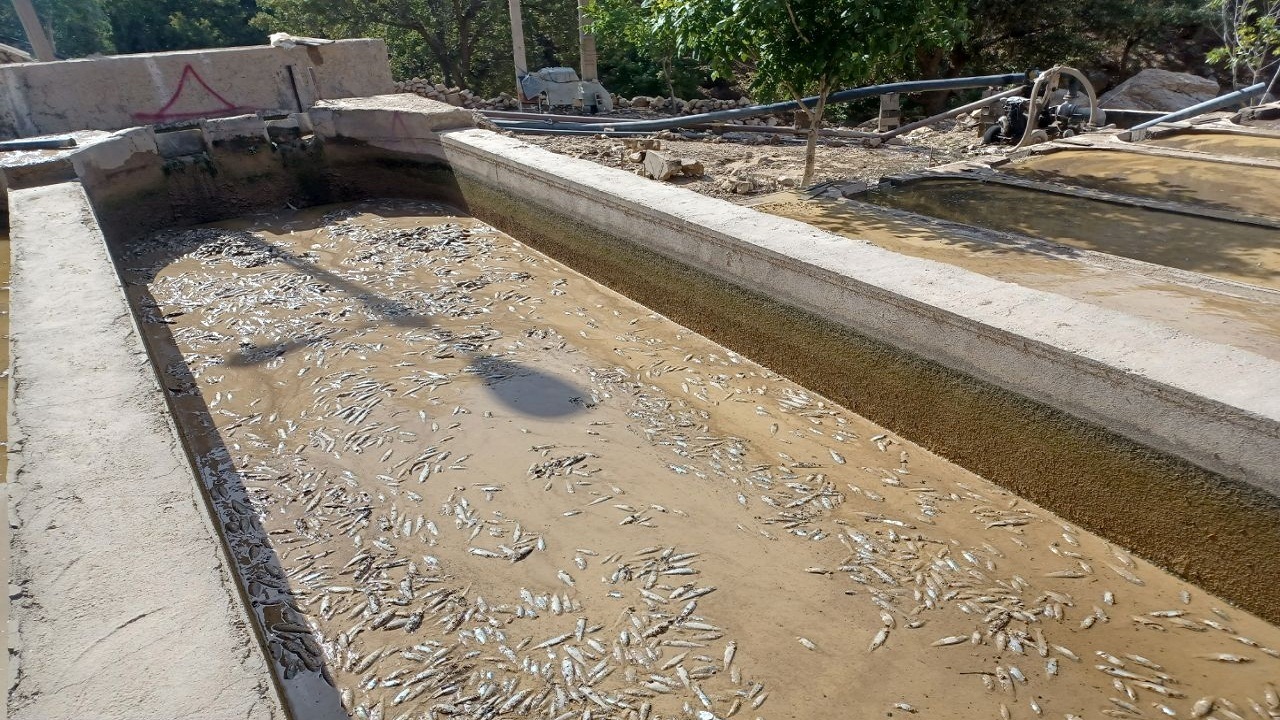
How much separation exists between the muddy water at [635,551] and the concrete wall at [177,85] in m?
6.30

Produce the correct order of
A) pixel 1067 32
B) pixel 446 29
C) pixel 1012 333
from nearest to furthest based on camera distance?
pixel 1012 333 < pixel 1067 32 < pixel 446 29

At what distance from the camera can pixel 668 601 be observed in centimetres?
412

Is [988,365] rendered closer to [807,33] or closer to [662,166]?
[807,33]

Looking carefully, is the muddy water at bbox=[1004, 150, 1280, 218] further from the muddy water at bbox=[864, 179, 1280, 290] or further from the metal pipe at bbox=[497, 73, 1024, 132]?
the metal pipe at bbox=[497, 73, 1024, 132]

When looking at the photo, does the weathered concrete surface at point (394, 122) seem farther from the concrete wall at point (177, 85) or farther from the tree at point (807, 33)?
the tree at point (807, 33)

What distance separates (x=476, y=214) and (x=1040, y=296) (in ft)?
26.1

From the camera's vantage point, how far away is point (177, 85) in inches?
456

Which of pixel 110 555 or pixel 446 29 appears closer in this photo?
pixel 110 555

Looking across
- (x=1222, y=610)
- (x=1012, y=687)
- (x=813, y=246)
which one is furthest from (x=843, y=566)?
(x=813, y=246)

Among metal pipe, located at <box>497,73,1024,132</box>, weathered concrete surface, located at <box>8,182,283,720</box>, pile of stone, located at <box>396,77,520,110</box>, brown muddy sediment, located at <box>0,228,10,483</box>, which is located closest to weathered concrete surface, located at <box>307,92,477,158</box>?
metal pipe, located at <box>497,73,1024,132</box>

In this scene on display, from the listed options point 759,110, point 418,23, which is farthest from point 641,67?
point 759,110

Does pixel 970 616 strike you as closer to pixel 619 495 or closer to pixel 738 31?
pixel 619 495

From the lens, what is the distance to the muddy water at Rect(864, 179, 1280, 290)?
22.1ft

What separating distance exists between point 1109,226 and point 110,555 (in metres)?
8.97
